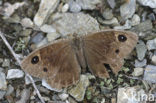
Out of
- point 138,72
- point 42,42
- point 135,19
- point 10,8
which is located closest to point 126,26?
point 135,19

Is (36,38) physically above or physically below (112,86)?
above

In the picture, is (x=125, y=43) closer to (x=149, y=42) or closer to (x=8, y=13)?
(x=149, y=42)

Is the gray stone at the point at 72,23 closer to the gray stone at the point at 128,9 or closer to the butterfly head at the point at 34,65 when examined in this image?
the gray stone at the point at 128,9

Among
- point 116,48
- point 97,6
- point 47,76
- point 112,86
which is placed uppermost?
point 97,6

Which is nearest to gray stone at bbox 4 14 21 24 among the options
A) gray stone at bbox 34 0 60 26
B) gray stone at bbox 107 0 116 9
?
gray stone at bbox 34 0 60 26

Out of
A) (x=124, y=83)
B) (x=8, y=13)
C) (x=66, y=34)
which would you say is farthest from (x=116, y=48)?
(x=8, y=13)

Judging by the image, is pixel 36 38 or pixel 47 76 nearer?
pixel 47 76

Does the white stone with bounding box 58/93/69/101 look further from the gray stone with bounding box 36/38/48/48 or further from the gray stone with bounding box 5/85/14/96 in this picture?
the gray stone with bounding box 36/38/48/48
